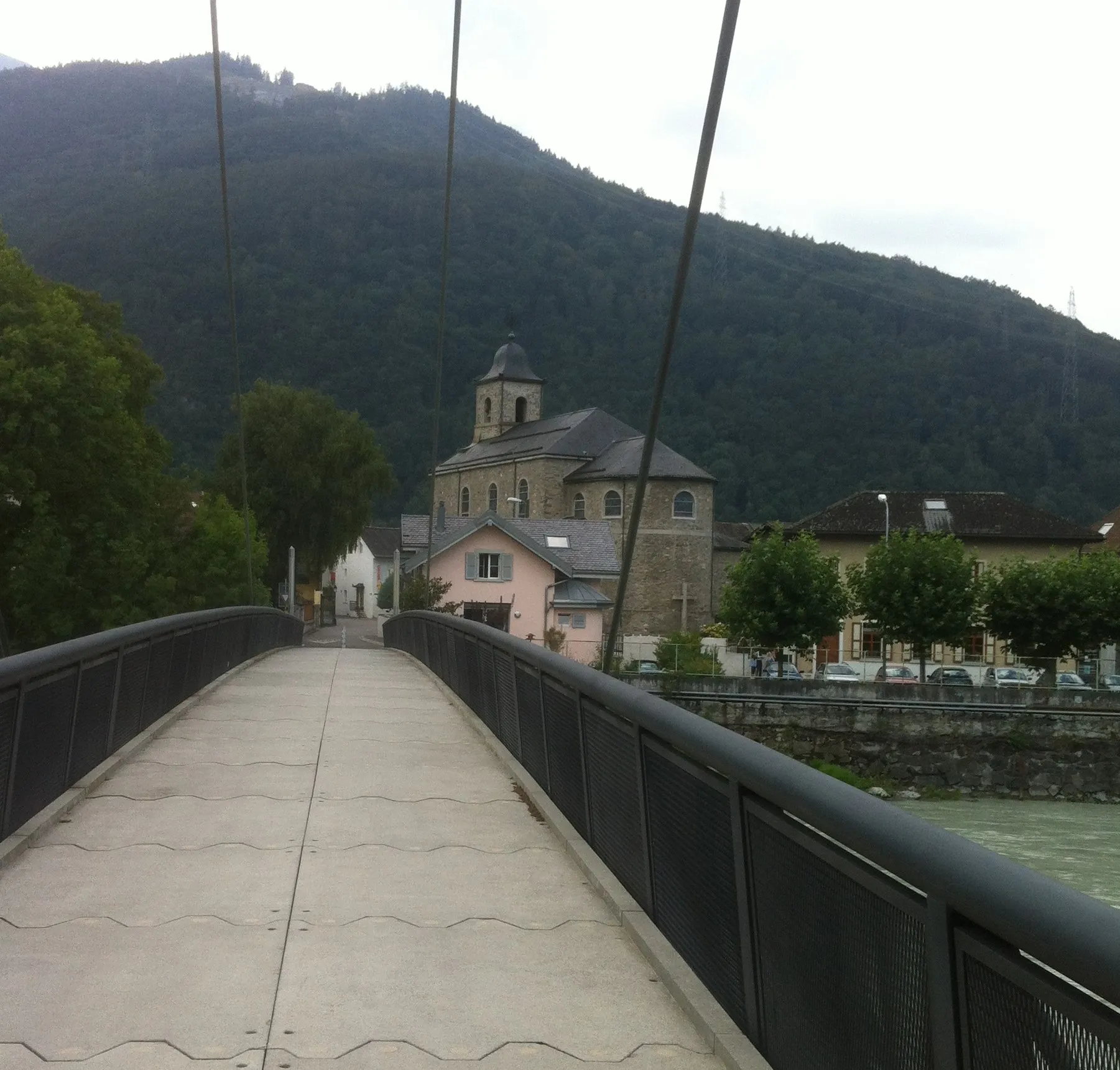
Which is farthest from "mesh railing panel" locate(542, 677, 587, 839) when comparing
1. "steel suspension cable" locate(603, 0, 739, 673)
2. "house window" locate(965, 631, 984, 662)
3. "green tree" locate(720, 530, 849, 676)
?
"house window" locate(965, 631, 984, 662)

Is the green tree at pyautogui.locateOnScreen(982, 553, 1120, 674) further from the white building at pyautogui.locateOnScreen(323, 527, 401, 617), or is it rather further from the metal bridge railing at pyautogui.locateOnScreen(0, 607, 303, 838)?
the white building at pyautogui.locateOnScreen(323, 527, 401, 617)

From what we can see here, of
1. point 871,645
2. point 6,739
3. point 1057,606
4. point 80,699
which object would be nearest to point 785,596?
point 1057,606

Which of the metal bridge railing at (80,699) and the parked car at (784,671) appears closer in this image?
the metal bridge railing at (80,699)

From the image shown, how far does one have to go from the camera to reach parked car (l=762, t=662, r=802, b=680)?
5880 centimetres

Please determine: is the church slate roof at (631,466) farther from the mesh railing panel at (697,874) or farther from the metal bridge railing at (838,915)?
the metal bridge railing at (838,915)

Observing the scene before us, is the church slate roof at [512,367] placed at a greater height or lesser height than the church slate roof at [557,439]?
greater

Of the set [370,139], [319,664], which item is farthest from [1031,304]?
[319,664]

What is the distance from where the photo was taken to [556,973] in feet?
15.9

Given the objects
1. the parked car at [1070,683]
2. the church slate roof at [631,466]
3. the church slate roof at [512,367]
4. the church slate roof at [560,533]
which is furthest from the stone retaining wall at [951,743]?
the church slate roof at [512,367]

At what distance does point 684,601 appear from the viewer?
276 feet

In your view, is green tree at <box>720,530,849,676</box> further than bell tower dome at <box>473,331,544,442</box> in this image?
No

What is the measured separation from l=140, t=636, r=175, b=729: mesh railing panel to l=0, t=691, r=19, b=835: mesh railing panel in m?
4.21

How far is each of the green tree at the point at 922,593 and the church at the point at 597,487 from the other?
15948 mm

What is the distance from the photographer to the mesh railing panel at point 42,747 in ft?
22.6
